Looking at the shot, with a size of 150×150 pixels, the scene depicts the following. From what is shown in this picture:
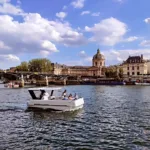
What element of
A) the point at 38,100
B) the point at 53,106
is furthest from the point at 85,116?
the point at 38,100

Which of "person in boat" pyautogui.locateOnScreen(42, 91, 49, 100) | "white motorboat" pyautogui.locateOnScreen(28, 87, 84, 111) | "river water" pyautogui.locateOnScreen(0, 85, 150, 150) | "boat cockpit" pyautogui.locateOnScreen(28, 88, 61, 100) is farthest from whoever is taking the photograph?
"boat cockpit" pyautogui.locateOnScreen(28, 88, 61, 100)

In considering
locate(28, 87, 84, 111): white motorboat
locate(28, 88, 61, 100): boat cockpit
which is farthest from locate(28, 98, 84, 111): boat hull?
locate(28, 88, 61, 100): boat cockpit

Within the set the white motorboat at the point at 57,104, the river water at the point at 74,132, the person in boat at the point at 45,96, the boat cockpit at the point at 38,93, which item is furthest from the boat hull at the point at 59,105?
the river water at the point at 74,132

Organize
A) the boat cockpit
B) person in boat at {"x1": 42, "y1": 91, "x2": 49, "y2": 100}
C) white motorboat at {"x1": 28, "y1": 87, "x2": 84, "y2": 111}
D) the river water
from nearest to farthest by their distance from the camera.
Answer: the river water
white motorboat at {"x1": 28, "y1": 87, "x2": 84, "y2": 111}
person in boat at {"x1": 42, "y1": 91, "x2": 49, "y2": 100}
the boat cockpit

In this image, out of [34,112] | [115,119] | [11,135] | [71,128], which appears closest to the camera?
[11,135]

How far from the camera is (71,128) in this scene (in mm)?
27781

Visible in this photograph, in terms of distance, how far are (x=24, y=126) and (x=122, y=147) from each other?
39.0 feet

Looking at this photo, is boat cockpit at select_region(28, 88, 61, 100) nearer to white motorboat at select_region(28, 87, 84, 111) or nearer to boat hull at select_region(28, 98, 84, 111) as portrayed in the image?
white motorboat at select_region(28, 87, 84, 111)

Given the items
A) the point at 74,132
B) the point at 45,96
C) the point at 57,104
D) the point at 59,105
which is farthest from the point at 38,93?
the point at 74,132

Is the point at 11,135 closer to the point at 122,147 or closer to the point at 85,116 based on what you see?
the point at 122,147

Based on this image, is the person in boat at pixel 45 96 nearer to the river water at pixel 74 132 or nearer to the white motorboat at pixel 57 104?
the white motorboat at pixel 57 104

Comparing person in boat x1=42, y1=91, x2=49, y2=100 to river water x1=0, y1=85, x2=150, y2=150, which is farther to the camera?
person in boat x1=42, y1=91, x2=49, y2=100

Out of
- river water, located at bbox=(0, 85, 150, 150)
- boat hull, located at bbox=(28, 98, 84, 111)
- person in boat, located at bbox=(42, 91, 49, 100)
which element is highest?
person in boat, located at bbox=(42, 91, 49, 100)

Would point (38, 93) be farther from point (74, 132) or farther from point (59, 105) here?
point (74, 132)
